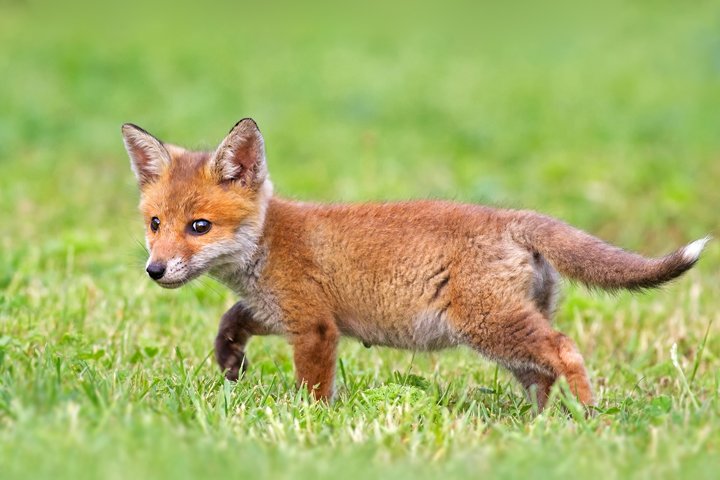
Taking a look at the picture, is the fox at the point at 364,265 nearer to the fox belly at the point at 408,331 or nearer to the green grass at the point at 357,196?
the fox belly at the point at 408,331

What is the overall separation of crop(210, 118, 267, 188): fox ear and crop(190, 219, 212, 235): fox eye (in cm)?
33

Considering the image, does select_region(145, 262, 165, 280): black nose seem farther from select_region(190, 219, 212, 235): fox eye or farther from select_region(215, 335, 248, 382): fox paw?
select_region(215, 335, 248, 382): fox paw

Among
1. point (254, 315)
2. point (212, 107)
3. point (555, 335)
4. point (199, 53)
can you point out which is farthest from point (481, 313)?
point (199, 53)

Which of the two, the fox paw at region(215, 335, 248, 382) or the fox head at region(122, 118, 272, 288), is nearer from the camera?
the fox head at region(122, 118, 272, 288)

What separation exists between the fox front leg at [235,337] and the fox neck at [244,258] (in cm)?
18

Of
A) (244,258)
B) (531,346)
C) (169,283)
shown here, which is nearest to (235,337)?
(244,258)

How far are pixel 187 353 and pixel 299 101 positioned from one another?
32.9 feet

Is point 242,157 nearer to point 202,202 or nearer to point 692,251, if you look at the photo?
point 202,202

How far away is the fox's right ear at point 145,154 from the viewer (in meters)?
6.71

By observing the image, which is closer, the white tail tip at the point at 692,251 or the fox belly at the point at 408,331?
the white tail tip at the point at 692,251

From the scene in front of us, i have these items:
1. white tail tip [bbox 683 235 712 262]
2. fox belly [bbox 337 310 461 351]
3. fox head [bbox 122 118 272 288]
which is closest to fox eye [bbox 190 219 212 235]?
fox head [bbox 122 118 272 288]

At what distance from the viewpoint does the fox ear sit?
21.2 ft

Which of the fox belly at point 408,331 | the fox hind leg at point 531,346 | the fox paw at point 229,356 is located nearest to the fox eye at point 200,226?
the fox paw at point 229,356

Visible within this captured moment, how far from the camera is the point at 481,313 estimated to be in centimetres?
589
